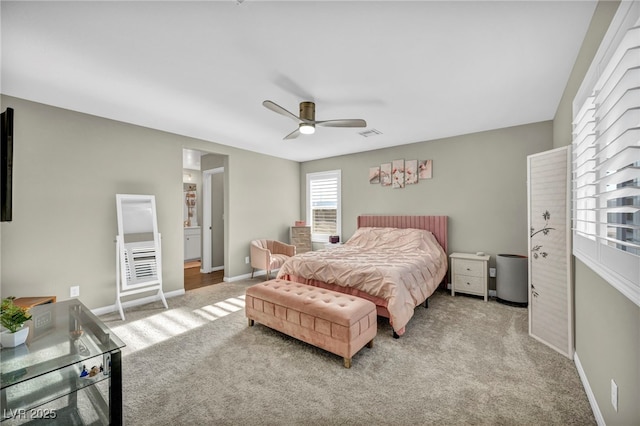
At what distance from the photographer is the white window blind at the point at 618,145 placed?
106 centimetres

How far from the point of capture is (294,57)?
2180 mm

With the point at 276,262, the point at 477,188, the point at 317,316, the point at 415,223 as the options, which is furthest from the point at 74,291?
the point at 477,188

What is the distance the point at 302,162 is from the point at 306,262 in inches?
143

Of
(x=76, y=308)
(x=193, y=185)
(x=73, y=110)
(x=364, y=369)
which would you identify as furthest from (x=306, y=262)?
(x=193, y=185)

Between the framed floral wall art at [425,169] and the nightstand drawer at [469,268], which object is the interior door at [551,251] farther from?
the framed floral wall art at [425,169]

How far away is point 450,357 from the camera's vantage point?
239 centimetres

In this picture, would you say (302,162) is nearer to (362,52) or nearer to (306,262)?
(306,262)

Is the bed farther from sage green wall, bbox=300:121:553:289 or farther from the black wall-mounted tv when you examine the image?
the black wall-mounted tv

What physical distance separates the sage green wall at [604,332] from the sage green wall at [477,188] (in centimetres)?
179

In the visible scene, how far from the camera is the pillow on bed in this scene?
4.27 m

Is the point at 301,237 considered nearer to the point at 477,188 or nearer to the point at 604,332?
the point at 477,188

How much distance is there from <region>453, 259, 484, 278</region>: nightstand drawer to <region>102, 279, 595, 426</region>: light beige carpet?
863mm

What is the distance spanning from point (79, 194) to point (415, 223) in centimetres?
498

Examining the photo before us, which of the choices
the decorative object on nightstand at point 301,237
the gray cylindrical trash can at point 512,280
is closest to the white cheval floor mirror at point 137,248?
the decorative object on nightstand at point 301,237
